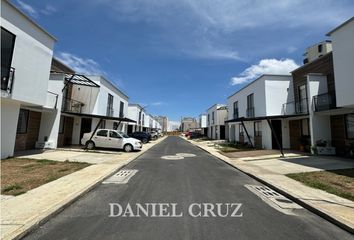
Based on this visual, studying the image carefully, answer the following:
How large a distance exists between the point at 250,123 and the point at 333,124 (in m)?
10.4

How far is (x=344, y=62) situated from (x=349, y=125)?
4900 mm

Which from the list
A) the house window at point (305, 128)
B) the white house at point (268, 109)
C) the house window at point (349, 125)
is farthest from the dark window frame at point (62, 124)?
the house window at point (349, 125)

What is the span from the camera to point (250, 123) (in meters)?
27.1

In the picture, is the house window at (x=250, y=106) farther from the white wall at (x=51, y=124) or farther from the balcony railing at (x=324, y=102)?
the white wall at (x=51, y=124)

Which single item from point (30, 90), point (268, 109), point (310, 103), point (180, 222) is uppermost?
point (268, 109)

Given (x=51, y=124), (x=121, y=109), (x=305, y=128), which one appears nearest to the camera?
(x=51, y=124)

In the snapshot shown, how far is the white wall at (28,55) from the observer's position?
37.4 ft

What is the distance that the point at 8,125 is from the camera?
1249 cm

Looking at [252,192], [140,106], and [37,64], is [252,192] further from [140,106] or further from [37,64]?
[140,106]

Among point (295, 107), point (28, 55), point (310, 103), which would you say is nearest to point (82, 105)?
point (28, 55)

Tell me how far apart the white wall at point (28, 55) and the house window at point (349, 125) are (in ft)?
66.9

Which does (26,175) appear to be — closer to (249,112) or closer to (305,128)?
(305,128)

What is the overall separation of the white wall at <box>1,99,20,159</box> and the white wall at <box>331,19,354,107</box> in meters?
18.9

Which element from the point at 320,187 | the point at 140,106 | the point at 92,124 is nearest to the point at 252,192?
the point at 320,187
